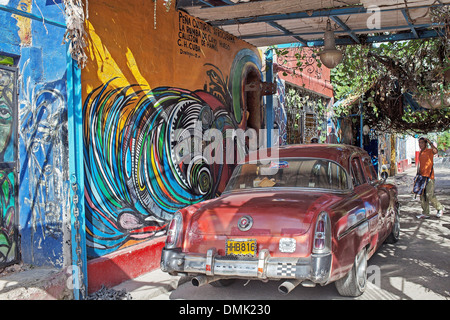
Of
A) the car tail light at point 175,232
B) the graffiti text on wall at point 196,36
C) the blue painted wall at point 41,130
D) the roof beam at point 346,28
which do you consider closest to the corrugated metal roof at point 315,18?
the roof beam at point 346,28

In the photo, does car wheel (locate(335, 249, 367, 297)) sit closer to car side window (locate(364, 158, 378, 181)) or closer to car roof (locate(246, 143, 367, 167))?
car roof (locate(246, 143, 367, 167))

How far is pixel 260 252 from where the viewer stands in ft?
14.4

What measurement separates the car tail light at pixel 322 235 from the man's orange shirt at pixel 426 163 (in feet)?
22.6

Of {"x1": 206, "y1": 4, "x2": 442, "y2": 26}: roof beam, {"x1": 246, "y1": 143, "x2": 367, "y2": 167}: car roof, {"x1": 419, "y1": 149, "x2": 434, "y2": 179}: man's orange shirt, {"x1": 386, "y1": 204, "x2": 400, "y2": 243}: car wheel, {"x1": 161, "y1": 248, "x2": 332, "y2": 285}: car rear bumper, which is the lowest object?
{"x1": 386, "y1": 204, "x2": 400, "y2": 243}: car wheel

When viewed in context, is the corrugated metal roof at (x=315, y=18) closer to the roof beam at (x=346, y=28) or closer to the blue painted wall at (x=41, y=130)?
the roof beam at (x=346, y=28)

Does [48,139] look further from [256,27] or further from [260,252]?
[256,27]

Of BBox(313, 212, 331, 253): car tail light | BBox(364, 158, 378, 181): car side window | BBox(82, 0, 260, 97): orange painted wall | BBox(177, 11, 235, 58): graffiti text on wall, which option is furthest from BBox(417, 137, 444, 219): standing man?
BBox(313, 212, 331, 253): car tail light

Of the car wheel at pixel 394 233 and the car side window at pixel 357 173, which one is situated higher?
the car side window at pixel 357 173

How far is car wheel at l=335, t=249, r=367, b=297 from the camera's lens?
4.96 m

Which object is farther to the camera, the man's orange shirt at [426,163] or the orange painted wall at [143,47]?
the man's orange shirt at [426,163]

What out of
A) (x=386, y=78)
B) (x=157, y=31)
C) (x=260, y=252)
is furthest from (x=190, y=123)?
(x=386, y=78)

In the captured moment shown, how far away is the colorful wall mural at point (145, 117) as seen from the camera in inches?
223

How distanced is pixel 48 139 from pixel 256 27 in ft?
16.9

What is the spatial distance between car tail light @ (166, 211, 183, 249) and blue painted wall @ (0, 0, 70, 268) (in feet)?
4.14
